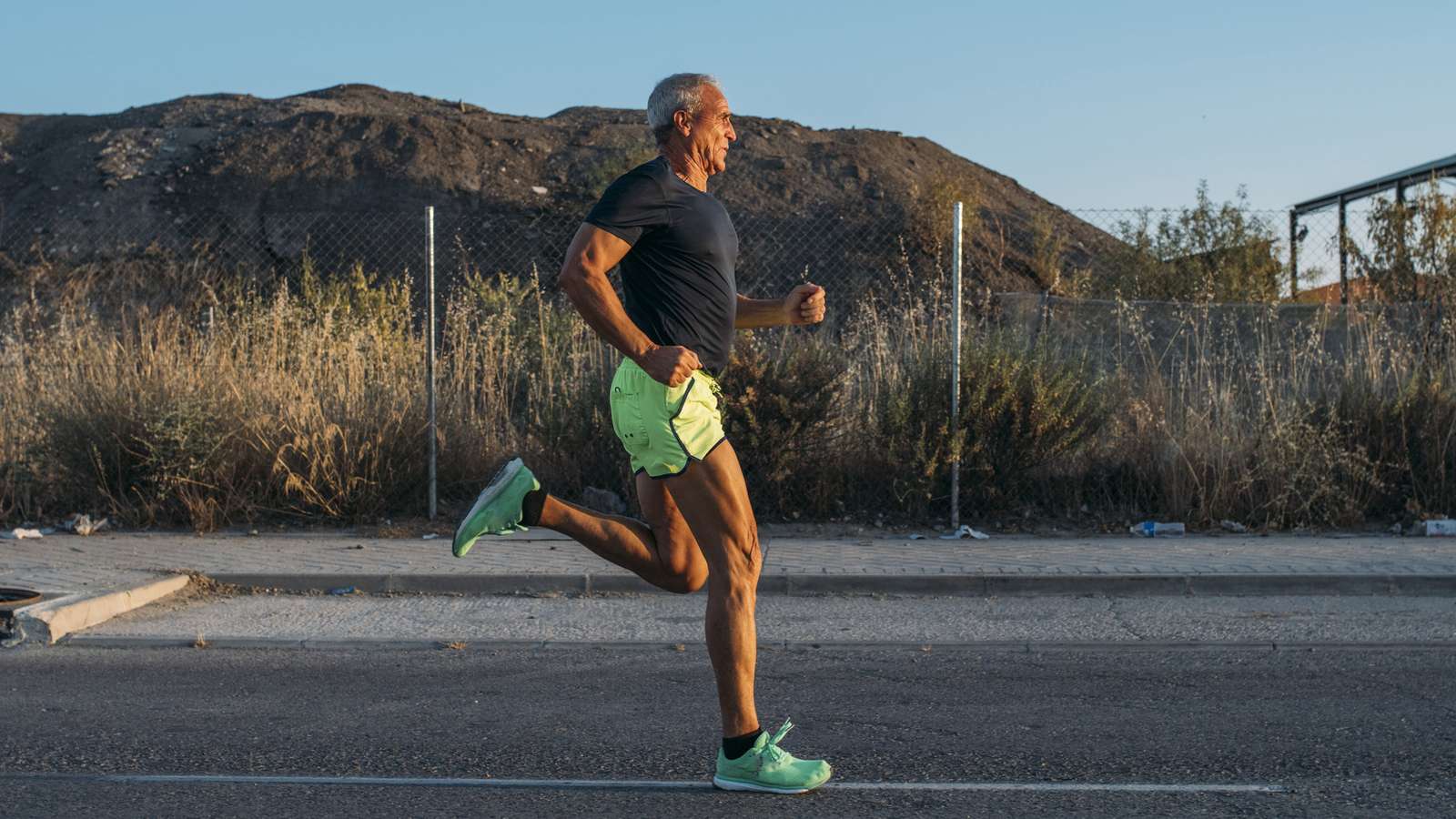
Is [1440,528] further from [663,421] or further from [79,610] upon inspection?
[79,610]

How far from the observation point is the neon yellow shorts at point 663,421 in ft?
14.4

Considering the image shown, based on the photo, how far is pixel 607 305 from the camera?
4.27 metres

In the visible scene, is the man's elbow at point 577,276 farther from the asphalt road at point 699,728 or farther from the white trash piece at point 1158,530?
the white trash piece at point 1158,530

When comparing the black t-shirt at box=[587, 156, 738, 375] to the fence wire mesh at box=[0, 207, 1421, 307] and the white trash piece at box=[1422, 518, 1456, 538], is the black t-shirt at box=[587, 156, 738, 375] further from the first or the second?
the fence wire mesh at box=[0, 207, 1421, 307]

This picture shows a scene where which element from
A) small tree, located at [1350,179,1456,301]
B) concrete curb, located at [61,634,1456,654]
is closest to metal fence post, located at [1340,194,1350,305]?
small tree, located at [1350,179,1456,301]

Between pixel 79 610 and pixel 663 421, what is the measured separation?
4738 mm

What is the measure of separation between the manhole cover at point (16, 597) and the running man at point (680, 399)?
4.12 metres

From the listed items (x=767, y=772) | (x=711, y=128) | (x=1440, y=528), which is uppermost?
(x=711, y=128)

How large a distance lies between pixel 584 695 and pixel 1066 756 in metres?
2.07

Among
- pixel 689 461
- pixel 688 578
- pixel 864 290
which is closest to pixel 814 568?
pixel 688 578

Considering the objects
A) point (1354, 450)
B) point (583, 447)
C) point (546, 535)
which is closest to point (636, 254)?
point (546, 535)

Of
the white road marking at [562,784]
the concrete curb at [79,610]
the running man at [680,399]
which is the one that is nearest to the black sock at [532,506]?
the running man at [680,399]

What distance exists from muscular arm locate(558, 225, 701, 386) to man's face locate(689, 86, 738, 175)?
19.5 inches

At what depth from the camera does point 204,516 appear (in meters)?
11.0
